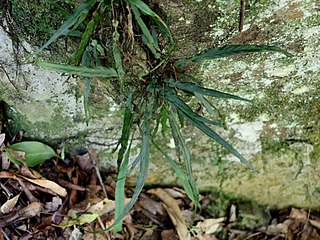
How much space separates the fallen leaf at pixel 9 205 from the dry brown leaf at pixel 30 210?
30mm

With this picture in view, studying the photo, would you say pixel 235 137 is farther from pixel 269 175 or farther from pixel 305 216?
pixel 305 216

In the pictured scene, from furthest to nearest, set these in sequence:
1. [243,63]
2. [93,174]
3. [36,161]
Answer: [93,174]
[36,161]
[243,63]

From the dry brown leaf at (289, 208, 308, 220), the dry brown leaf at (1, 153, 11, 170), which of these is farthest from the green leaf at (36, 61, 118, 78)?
the dry brown leaf at (289, 208, 308, 220)

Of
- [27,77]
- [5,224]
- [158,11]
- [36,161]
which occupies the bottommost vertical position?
[5,224]

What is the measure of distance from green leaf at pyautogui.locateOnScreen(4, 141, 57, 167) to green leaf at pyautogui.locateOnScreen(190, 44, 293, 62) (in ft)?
2.16

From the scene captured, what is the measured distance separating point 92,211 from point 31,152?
0.27 m

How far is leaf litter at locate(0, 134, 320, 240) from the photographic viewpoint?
4.97ft

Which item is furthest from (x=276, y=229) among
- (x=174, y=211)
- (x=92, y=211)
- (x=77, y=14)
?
(x=77, y=14)

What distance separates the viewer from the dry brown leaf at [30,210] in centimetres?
150

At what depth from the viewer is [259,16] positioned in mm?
1158

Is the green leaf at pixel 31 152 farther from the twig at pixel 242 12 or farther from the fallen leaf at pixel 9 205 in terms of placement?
the twig at pixel 242 12

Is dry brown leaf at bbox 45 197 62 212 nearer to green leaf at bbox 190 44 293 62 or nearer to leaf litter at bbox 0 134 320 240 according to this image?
leaf litter at bbox 0 134 320 240

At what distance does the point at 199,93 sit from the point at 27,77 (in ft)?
1.64

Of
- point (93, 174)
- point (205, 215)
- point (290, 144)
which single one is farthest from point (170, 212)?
point (290, 144)
